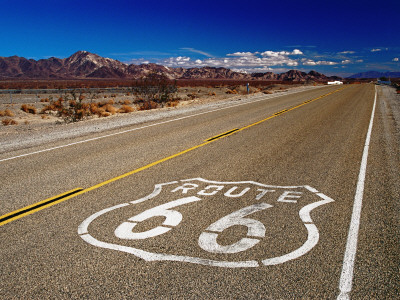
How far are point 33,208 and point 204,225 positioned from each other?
263 centimetres

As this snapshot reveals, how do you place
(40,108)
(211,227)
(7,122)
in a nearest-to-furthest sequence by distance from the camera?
1. (211,227)
2. (7,122)
3. (40,108)

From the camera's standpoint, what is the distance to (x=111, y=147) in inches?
356

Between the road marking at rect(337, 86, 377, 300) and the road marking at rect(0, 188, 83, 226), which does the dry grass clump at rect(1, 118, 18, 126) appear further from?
the road marking at rect(337, 86, 377, 300)

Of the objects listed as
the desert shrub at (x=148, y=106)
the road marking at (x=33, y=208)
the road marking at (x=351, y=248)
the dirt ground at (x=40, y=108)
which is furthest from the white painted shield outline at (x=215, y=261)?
the desert shrub at (x=148, y=106)

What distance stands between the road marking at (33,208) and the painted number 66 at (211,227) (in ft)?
4.98

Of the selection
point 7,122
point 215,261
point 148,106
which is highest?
point 215,261

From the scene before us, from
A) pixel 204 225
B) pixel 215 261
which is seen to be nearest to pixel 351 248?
pixel 215 261

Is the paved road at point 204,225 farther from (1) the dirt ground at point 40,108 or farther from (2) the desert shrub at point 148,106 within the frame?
(2) the desert shrub at point 148,106

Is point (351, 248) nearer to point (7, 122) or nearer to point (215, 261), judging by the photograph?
point (215, 261)

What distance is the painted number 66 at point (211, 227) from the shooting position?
361cm

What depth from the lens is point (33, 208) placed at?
4781 mm

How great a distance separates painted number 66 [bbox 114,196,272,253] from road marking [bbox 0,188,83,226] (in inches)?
59.8

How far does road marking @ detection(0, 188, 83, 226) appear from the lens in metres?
4.46

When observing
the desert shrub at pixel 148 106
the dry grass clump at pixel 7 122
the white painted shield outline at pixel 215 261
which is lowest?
the dry grass clump at pixel 7 122
